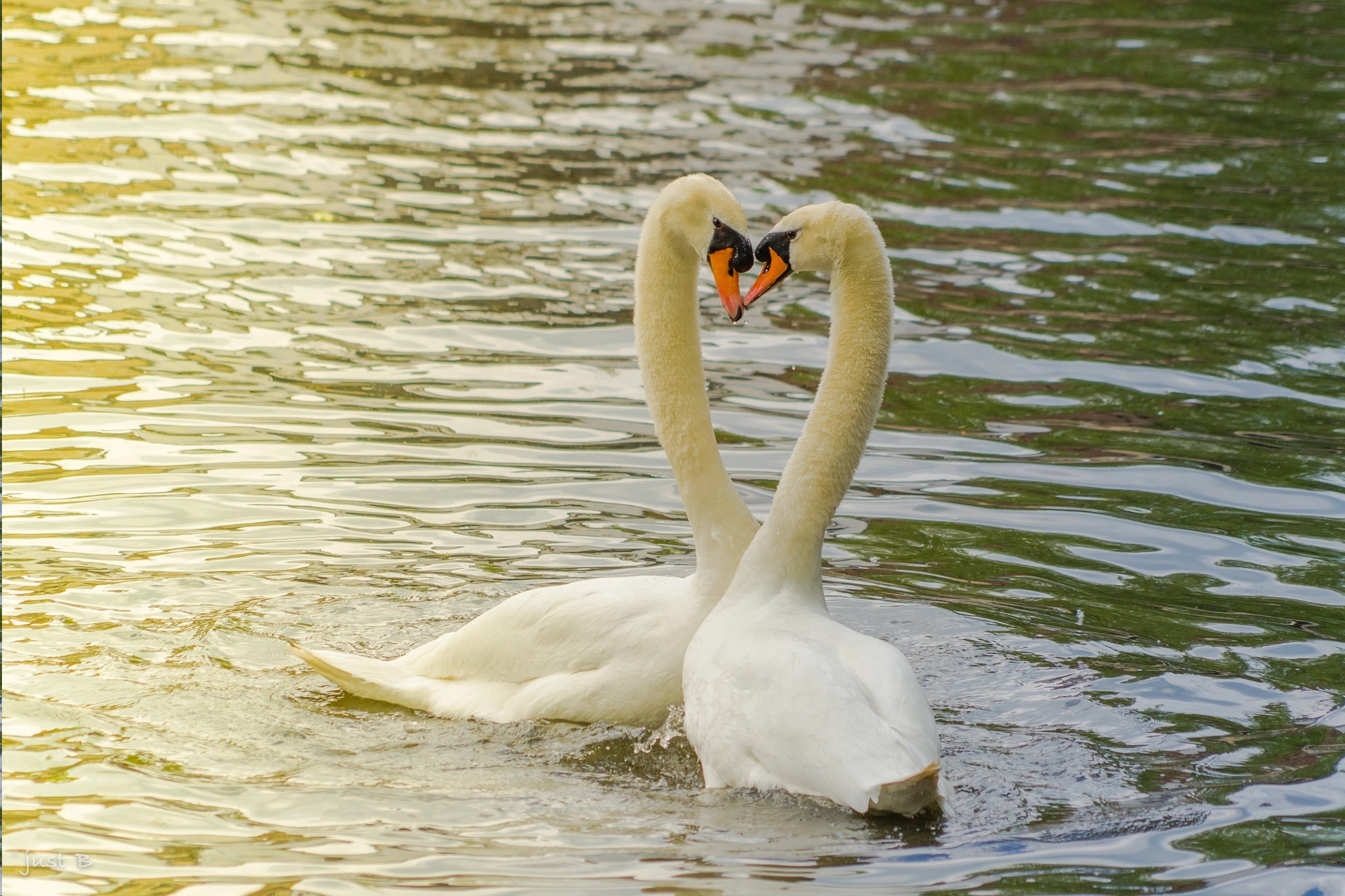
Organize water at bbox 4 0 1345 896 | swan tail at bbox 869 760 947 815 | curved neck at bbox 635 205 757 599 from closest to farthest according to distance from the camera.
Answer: swan tail at bbox 869 760 947 815 → water at bbox 4 0 1345 896 → curved neck at bbox 635 205 757 599

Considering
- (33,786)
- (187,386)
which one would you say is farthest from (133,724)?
(187,386)

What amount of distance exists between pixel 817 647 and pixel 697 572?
0.86m

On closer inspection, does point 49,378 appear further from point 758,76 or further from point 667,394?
point 758,76

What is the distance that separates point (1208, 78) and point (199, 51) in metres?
11.2

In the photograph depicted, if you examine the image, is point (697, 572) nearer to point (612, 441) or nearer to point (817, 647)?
point (817, 647)

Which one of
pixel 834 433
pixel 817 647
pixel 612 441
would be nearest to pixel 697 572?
pixel 834 433

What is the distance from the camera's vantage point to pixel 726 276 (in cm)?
597

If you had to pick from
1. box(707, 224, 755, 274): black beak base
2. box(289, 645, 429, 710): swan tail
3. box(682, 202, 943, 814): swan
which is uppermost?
box(707, 224, 755, 274): black beak base

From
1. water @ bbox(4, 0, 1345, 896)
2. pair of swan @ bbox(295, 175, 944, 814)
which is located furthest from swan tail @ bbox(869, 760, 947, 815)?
pair of swan @ bbox(295, 175, 944, 814)

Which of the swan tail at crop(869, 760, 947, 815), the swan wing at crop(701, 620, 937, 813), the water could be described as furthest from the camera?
the water

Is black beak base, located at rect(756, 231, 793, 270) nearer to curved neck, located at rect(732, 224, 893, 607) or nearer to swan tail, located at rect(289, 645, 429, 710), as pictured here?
curved neck, located at rect(732, 224, 893, 607)

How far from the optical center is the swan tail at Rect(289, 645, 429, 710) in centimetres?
603

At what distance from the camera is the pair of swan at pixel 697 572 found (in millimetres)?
5766

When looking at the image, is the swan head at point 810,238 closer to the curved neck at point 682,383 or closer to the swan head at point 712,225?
the swan head at point 712,225
